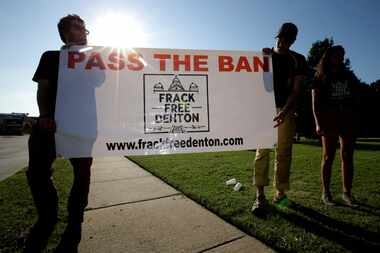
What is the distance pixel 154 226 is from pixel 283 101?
200cm

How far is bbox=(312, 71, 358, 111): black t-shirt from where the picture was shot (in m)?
3.48

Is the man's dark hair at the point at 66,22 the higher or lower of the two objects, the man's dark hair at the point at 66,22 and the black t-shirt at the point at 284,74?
the higher

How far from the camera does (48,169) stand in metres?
2.10

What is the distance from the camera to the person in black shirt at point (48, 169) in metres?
2.04

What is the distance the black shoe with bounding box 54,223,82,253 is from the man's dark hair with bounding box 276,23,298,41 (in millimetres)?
2875

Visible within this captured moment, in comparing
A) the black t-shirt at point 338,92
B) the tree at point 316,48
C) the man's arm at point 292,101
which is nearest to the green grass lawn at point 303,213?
→ the man's arm at point 292,101

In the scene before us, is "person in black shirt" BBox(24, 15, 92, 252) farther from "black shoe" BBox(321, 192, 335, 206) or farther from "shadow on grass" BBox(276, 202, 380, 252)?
"black shoe" BBox(321, 192, 335, 206)

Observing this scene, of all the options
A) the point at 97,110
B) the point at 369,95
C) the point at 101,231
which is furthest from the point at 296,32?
the point at 369,95

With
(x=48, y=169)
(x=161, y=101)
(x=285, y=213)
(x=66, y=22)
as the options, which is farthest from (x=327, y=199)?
(x=66, y=22)

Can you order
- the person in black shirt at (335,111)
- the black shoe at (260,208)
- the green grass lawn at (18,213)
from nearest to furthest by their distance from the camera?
1. the green grass lawn at (18,213)
2. the black shoe at (260,208)
3. the person in black shirt at (335,111)

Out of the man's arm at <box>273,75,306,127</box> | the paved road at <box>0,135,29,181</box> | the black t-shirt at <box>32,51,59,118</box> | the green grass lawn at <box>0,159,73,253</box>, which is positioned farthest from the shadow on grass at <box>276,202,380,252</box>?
the paved road at <box>0,135,29,181</box>

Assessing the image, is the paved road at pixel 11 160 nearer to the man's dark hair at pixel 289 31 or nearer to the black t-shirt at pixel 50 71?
the black t-shirt at pixel 50 71

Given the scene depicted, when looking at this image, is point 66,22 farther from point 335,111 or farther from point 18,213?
point 335,111

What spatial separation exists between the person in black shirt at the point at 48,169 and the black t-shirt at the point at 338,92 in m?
2.91
